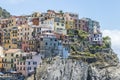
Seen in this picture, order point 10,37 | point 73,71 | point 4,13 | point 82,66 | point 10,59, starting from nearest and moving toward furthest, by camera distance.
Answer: point 73,71 → point 82,66 → point 10,59 → point 10,37 → point 4,13

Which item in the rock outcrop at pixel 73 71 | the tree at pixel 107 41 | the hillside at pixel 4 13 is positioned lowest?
the rock outcrop at pixel 73 71

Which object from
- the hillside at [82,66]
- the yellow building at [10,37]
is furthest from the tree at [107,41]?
the yellow building at [10,37]

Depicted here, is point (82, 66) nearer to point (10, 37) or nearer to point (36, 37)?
point (36, 37)

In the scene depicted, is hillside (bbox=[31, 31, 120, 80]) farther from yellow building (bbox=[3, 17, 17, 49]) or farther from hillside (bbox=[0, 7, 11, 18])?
hillside (bbox=[0, 7, 11, 18])

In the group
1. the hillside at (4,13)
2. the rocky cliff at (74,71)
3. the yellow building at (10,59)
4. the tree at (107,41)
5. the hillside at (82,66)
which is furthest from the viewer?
the hillside at (4,13)

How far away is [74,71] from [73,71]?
0.61 feet

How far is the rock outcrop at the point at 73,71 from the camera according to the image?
75.2m

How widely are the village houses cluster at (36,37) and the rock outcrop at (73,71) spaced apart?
311 cm

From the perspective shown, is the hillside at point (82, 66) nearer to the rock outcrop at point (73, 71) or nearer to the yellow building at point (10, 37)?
the rock outcrop at point (73, 71)

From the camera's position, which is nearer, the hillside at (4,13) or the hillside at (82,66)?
the hillside at (82,66)

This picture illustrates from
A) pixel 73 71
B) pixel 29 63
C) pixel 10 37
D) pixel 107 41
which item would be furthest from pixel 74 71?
pixel 10 37

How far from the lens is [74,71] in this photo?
76.8 m

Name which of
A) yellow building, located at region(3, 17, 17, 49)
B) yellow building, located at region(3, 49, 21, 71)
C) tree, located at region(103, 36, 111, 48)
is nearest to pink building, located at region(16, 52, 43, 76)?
yellow building, located at region(3, 49, 21, 71)

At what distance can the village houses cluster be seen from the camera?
79375 mm
